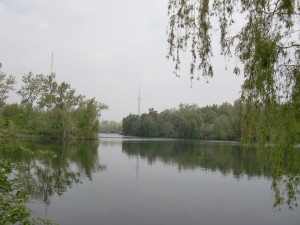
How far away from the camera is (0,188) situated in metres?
4.20

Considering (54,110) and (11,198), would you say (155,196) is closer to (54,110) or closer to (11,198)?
(11,198)

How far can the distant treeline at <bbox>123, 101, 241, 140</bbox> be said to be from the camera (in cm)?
8125

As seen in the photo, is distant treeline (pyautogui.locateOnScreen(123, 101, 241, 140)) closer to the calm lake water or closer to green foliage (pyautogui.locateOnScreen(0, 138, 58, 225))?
the calm lake water

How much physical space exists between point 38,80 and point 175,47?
175 feet

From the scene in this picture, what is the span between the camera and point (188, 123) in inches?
3644

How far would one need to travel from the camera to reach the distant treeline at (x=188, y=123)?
81250 millimetres

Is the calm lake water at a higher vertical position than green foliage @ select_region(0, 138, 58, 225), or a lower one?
lower

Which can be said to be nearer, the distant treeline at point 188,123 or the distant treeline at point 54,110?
the distant treeline at point 54,110

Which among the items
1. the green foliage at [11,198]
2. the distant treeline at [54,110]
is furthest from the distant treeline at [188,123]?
the green foliage at [11,198]

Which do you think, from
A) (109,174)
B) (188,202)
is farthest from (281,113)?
(109,174)

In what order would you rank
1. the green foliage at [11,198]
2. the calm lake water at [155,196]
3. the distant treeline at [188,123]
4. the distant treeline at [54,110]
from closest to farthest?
the green foliage at [11,198] < the calm lake water at [155,196] < the distant treeline at [54,110] < the distant treeline at [188,123]

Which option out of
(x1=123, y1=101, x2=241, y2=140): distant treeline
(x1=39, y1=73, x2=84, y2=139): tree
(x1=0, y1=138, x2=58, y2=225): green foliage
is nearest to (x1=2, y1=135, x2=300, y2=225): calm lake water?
(x1=0, y1=138, x2=58, y2=225): green foliage

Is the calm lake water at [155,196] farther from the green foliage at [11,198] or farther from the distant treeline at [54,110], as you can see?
the distant treeline at [54,110]

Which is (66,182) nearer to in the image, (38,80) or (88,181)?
(88,181)
